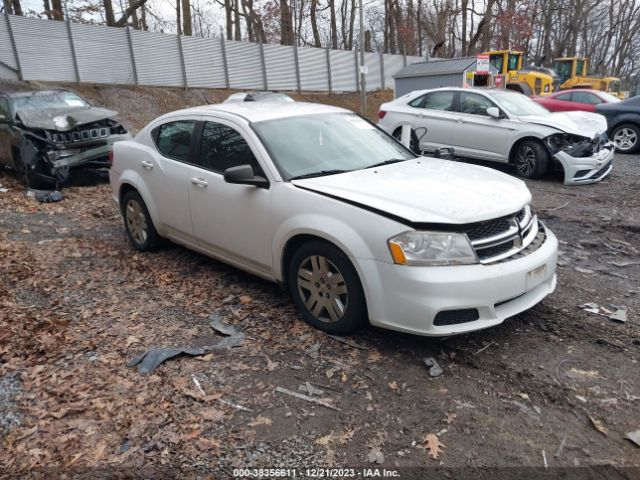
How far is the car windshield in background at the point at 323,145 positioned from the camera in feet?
13.0

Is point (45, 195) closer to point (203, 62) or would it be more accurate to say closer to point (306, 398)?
point (306, 398)

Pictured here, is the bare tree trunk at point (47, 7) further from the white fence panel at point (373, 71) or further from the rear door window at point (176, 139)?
the rear door window at point (176, 139)

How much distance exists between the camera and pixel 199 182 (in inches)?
174

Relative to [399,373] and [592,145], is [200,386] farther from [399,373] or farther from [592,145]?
[592,145]

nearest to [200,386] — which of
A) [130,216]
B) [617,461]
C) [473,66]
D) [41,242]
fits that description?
[617,461]

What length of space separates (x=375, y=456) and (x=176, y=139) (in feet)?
11.7

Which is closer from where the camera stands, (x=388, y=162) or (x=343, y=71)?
(x=388, y=162)

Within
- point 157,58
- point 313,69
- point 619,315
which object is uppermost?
point 157,58

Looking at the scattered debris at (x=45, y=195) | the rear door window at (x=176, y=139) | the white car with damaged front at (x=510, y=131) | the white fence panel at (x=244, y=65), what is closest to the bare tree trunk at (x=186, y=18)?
the white fence panel at (x=244, y=65)

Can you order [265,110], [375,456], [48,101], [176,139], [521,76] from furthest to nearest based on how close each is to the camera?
1. [521,76]
2. [48,101]
3. [176,139]
4. [265,110]
5. [375,456]

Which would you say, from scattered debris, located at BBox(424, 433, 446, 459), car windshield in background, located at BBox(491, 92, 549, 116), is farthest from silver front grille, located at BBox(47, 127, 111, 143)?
scattered debris, located at BBox(424, 433, 446, 459)

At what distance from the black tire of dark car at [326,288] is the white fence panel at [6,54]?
18.6 metres

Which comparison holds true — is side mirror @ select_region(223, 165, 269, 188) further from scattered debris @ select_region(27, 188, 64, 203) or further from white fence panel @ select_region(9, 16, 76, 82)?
white fence panel @ select_region(9, 16, 76, 82)

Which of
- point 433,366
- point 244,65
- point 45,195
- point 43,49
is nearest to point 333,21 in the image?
point 244,65
